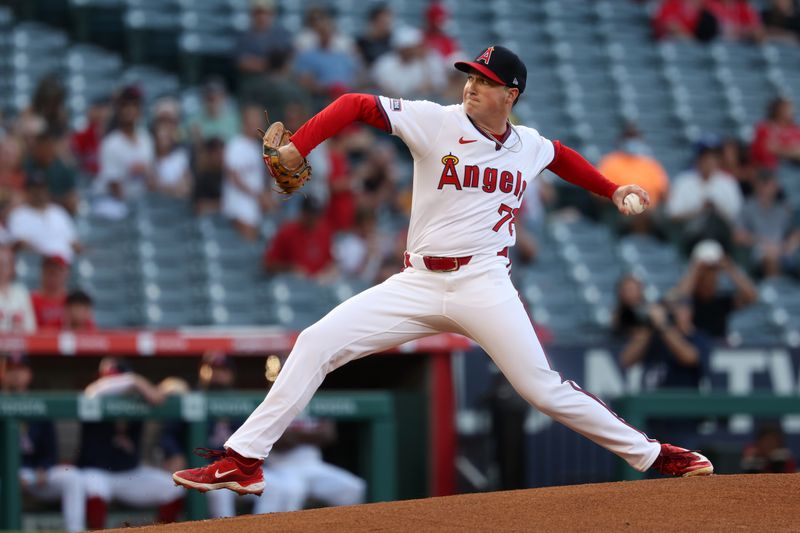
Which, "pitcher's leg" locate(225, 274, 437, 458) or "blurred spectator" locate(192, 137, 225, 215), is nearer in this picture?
"pitcher's leg" locate(225, 274, 437, 458)

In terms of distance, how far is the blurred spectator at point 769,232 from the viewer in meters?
11.5

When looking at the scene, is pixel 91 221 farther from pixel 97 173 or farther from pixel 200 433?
pixel 200 433

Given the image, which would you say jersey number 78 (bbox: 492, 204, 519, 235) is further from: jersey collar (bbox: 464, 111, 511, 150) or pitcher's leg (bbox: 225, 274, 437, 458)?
pitcher's leg (bbox: 225, 274, 437, 458)

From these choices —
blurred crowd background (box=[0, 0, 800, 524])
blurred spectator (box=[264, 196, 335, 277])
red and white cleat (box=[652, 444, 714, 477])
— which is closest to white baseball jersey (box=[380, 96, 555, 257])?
red and white cleat (box=[652, 444, 714, 477])

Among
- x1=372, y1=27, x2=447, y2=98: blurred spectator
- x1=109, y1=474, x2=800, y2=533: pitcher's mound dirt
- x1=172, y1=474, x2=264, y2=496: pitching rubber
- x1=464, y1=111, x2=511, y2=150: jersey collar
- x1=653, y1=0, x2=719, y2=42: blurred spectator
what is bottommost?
x1=109, y1=474, x2=800, y2=533: pitcher's mound dirt

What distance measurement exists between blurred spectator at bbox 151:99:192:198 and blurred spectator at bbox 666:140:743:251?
417 cm

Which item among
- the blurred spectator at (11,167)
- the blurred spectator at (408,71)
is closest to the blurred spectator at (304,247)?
the blurred spectator at (11,167)

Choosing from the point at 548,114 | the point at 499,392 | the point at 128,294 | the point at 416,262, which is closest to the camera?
the point at 416,262

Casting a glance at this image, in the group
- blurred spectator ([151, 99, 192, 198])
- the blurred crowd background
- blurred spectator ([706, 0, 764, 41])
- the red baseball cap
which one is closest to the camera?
the red baseball cap

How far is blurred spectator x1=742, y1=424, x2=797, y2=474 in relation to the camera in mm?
7922

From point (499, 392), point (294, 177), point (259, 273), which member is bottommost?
point (499, 392)

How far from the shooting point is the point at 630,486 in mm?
5250

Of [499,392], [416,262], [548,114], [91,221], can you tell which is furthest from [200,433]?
[548,114]

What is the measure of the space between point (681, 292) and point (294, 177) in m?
5.66
